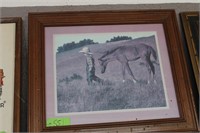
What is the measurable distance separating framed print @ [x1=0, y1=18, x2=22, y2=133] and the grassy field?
93 millimetres

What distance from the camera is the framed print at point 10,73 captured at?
0.62 m

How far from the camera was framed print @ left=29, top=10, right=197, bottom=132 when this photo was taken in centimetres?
63

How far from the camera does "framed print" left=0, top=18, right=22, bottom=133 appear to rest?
62 cm

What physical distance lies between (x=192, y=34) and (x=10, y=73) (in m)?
0.46

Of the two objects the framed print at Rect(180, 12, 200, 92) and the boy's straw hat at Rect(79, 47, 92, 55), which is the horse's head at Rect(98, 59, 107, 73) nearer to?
the boy's straw hat at Rect(79, 47, 92, 55)

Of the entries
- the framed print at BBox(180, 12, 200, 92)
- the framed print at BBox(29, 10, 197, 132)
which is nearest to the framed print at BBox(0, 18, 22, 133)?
the framed print at BBox(29, 10, 197, 132)

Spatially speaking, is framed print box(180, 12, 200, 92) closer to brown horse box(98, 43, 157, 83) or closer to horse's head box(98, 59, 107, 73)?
brown horse box(98, 43, 157, 83)

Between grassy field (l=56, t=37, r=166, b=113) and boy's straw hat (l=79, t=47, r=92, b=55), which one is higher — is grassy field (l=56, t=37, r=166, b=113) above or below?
below

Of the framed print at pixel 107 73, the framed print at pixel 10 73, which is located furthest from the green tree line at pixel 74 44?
the framed print at pixel 10 73

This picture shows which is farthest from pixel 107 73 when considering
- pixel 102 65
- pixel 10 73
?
pixel 10 73

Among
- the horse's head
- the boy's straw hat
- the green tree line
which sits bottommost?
the horse's head

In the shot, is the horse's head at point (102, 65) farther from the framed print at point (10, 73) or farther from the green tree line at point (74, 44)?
the framed print at point (10, 73)

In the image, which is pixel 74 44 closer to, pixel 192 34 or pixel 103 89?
pixel 103 89

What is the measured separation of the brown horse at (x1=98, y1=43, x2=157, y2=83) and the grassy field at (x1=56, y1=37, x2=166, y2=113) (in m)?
0.01
